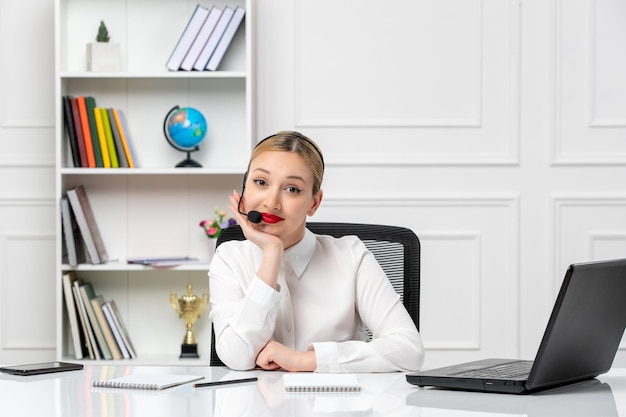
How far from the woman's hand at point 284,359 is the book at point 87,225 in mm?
1832

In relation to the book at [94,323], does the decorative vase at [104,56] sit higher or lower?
higher

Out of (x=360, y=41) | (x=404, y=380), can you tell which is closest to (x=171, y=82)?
(x=360, y=41)

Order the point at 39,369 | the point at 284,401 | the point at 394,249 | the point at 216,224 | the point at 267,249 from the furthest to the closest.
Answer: the point at 216,224, the point at 394,249, the point at 267,249, the point at 39,369, the point at 284,401

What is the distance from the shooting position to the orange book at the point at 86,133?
10.5 ft

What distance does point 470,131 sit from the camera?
334 centimetres

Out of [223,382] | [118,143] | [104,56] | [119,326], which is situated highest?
[104,56]

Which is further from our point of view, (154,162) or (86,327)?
(154,162)

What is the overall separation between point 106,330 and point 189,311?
0.32 metres

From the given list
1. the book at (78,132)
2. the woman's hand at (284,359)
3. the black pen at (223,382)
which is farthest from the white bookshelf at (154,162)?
the black pen at (223,382)

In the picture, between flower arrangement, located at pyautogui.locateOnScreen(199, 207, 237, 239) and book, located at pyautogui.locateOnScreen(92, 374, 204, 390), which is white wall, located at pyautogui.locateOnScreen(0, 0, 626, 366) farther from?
book, located at pyautogui.locateOnScreen(92, 374, 204, 390)

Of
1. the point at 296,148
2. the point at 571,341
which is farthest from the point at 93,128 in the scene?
the point at 571,341

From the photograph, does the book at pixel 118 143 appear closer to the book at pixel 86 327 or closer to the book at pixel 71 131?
the book at pixel 71 131

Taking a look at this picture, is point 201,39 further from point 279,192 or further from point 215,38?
point 279,192

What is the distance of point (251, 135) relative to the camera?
3.18 m
